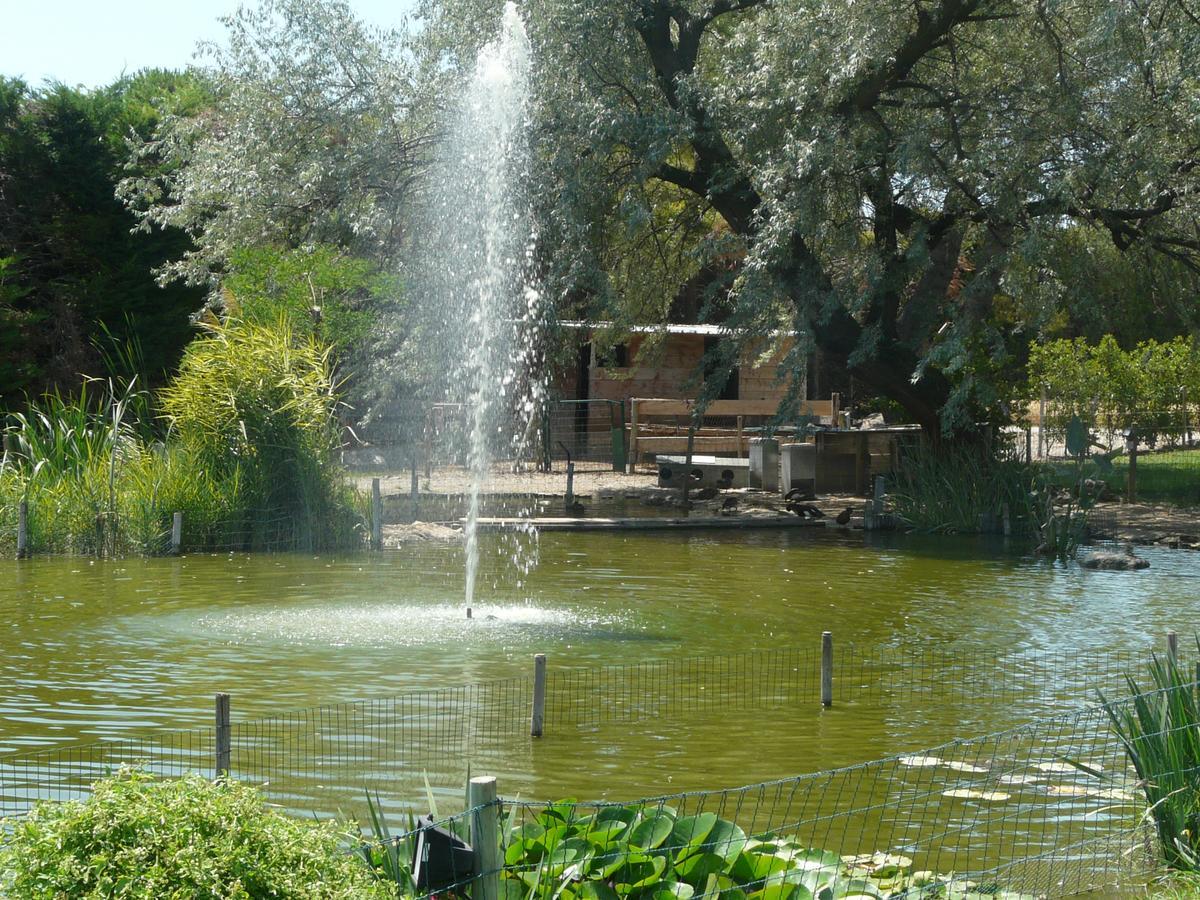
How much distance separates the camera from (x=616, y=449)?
3112 cm

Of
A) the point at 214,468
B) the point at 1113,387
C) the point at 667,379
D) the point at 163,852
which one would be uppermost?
the point at 667,379

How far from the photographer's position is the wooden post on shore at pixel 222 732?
7.03 meters

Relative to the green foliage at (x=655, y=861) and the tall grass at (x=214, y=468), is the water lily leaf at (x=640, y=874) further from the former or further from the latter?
the tall grass at (x=214, y=468)

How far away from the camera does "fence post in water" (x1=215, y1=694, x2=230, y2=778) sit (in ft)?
23.1

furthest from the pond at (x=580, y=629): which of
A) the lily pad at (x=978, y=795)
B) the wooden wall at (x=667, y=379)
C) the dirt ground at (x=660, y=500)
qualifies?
the wooden wall at (x=667, y=379)

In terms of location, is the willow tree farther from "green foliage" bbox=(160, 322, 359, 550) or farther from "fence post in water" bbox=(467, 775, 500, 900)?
"fence post in water" bbox=(467, 775, 500, 900)

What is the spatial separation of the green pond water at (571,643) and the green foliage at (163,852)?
3532 mm

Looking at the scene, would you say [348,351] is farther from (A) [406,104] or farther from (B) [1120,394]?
(B) [1120,394]

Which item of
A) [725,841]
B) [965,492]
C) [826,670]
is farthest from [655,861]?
[965,492]

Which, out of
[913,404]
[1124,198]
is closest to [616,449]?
[913,404]

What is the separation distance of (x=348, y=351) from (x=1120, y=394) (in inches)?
600

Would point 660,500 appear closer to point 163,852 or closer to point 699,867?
point 699,867

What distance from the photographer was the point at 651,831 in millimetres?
5344

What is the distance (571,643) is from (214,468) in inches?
324
